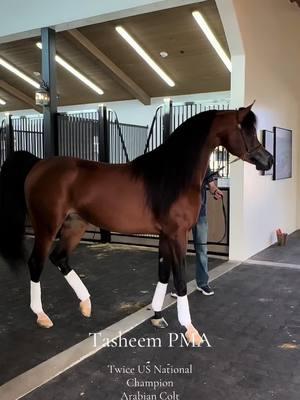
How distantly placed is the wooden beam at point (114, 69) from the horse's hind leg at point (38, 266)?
5634 mm

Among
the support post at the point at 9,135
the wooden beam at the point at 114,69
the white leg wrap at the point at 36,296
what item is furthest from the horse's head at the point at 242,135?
the wooden beam at the point at 114,69

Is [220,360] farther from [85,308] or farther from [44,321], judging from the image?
[44,321]

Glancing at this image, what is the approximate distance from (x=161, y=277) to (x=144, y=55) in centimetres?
652

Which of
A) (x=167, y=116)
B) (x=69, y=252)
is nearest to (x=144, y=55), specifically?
(x=167, y=116)

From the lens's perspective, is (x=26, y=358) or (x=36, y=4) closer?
(x=26, y=358)

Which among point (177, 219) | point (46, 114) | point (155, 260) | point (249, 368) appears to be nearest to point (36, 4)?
point (46, 114)

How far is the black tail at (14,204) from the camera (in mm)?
2602

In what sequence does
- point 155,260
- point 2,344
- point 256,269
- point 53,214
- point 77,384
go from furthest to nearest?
1. point 155,260
2. point 256,269
3. point 53,214
4. point 2,344
5. point 77,384

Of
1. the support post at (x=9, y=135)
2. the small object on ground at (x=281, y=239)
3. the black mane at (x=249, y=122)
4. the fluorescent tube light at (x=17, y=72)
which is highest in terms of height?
the fluorescent tube light at (x=17, y=72)

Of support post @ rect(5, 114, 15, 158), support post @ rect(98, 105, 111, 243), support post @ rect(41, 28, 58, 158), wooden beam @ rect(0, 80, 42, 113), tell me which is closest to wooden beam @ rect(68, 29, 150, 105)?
support post @ rect(41, 28, 58, 158)

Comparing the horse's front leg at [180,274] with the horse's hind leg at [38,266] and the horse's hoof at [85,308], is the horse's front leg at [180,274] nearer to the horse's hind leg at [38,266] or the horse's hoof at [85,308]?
the horse's hoof at [85,308]

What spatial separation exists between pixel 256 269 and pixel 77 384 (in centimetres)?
270

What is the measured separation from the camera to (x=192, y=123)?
7.77 feet

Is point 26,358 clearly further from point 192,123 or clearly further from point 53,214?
point 192,123
